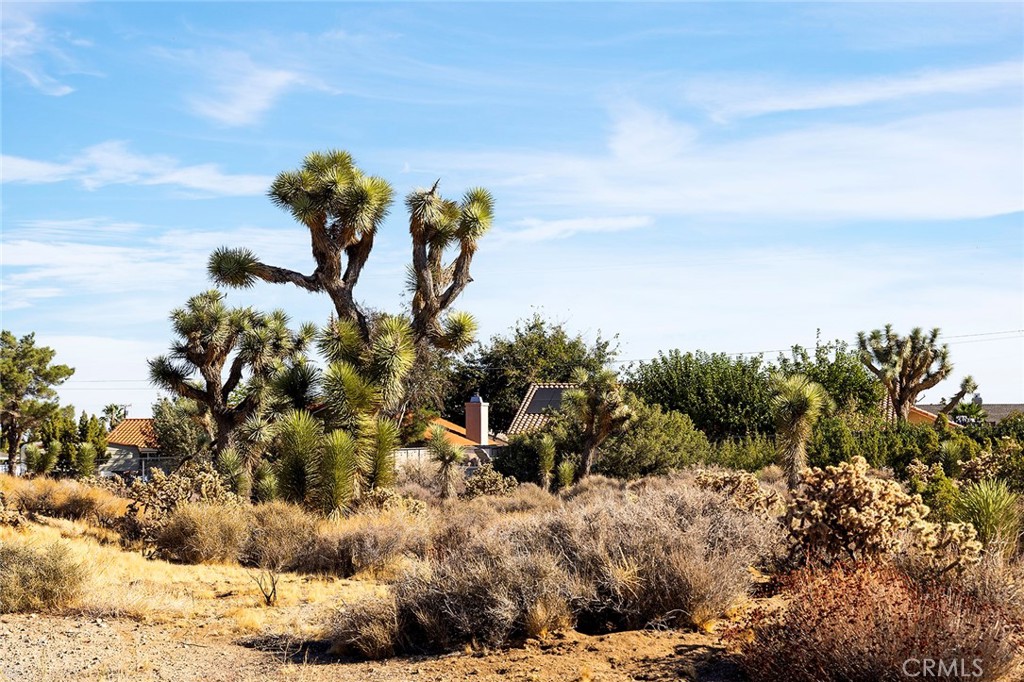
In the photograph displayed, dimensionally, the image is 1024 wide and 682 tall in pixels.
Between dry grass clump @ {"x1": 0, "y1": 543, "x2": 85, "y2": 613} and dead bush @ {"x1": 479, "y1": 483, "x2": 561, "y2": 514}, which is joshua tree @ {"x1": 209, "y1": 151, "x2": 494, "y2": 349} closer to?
→ dead bush @ {"x1": 479, "y1": 483, "x2": 561, "y2": 514}

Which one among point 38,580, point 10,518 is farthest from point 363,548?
point 10,518

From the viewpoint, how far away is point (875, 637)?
6535 mm

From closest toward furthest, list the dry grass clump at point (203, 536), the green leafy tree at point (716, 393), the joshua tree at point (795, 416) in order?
the dry grass clump at point (203, 536) < the joshua tree at point (795, 416) < the green leafy tree at point (716, 393)

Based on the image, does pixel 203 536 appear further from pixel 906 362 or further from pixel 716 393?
pixel 906 362

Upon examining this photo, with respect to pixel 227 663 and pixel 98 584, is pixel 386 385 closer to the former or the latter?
pixel 98 584

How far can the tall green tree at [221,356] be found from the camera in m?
25.6

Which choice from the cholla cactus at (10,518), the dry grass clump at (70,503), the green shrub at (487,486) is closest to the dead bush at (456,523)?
the green shrub at (487,486)

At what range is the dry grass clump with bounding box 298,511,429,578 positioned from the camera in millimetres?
14695

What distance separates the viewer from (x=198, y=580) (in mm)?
13828

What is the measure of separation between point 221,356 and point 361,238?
5.95m

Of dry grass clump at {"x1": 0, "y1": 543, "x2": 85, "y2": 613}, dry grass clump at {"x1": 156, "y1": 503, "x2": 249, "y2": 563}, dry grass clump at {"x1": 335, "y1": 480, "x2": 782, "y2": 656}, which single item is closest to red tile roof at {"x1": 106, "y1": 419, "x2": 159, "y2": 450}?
dry grass clump at {"x1": 156, "y1": 503, "x2": 249, "y2": 563}

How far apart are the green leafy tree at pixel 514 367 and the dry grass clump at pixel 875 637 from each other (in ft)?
163

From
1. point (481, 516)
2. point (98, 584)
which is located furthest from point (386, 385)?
point (98, 584)

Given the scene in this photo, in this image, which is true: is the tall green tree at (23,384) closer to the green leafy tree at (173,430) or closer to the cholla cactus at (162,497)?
the green leafy tree at (173,430)
